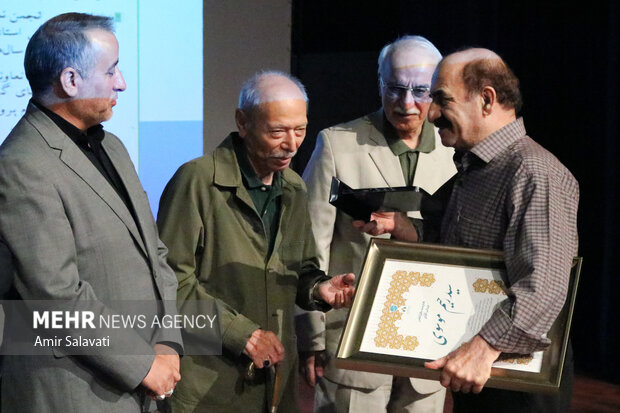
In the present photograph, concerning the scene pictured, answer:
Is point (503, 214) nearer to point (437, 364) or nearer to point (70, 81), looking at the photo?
point (437, 364)

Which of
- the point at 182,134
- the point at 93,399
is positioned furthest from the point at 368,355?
the point at 182,134

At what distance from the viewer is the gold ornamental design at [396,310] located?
2020 millimetres

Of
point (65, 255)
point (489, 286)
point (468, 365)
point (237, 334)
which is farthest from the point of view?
point (237, 334)

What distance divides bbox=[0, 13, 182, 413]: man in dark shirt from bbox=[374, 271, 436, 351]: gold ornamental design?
516mm

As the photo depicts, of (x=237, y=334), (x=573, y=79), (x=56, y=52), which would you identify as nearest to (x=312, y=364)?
(x=237, y=334)

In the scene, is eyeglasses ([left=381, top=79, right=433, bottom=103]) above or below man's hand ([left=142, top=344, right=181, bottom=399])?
above

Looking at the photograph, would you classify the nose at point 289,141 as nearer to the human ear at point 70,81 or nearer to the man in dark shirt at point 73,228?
the man in dark shirt at point 73,228

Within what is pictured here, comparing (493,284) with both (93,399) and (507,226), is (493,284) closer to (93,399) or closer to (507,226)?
(507,226)

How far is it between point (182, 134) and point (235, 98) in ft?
1.40

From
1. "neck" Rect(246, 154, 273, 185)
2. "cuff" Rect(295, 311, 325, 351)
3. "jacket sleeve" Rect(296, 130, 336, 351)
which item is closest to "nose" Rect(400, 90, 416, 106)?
"jacket sleeve" Rect(296, 130, 336, 351)

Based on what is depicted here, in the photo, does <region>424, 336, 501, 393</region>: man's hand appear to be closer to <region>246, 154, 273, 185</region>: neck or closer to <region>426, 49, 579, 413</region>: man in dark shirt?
<region>426, 49, 579, 413</region>: man in dark shirt

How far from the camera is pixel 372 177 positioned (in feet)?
8.97

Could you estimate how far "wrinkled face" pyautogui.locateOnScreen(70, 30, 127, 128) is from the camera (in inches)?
76.2

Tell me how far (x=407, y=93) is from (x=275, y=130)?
20.3 inches
